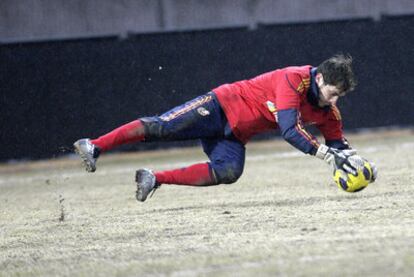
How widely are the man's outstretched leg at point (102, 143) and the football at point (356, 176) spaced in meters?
1.79

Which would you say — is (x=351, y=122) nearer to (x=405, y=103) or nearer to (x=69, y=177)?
(x=405, y=103)

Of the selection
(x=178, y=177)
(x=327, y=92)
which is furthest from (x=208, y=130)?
(x=327, y=92)

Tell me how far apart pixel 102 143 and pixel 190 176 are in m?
0.85

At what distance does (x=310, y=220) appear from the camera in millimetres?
7973

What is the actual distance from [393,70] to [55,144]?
21.1 feet

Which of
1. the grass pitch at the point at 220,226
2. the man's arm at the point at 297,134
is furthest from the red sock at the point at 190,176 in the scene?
the man's arm at the point at 297,134

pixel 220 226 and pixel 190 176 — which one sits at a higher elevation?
pixel 190 176

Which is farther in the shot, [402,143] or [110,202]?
[402,143]

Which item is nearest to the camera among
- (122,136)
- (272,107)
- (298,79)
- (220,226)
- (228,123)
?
(220,226)

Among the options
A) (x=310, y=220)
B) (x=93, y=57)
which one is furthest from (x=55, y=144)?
(x=310, y=220)

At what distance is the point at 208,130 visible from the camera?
8.71 m

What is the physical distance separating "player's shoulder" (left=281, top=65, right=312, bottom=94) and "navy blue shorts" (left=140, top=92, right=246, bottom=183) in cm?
81

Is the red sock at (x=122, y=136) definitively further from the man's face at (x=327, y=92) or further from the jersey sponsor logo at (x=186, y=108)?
the man's face at (x=327, y=92)

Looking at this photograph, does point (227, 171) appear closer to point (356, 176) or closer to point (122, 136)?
point (122, 136)
